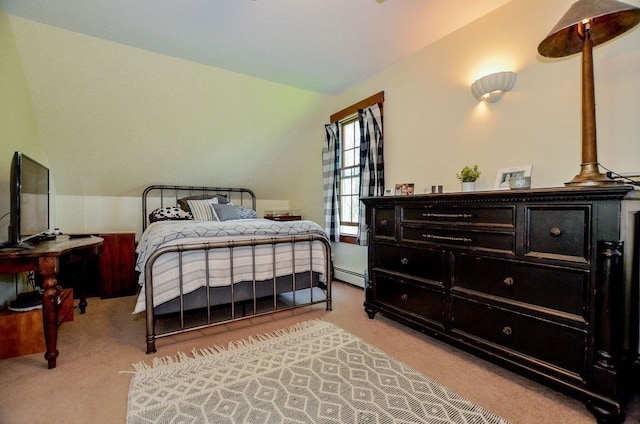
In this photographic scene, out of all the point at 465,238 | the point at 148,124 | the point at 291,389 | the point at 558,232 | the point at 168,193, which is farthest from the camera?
the point at 168,193

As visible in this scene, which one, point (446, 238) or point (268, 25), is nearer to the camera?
point (446, 238)

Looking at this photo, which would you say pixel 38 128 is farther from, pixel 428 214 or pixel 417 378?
pixel 417 378

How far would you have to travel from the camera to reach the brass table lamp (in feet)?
4.75

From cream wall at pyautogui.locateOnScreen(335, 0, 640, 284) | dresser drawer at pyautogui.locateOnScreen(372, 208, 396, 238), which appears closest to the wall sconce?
cream wall at pyautogui.locateOnScreen(335, 0, 640, 284)

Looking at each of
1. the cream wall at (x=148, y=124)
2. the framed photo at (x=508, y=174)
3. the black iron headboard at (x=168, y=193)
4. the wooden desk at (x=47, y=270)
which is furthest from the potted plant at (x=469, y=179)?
the black iron headboard at (x=168, y=193)

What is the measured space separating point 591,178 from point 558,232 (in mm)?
327

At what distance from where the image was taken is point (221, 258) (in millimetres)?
2354

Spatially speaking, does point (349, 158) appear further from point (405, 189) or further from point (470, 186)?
point (470, 186)

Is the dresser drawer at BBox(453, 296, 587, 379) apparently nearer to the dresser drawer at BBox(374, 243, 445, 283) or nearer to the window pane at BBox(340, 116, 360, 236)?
the dresser drawer at BBox(374, 243, 445, 283)

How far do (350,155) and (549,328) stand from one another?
2987mm

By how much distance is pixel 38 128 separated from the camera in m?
3.06

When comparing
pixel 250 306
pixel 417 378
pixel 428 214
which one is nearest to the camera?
pixel 417 378

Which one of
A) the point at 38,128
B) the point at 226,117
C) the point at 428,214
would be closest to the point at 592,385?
the point at 428,214

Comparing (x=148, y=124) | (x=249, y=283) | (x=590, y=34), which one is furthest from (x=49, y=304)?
(x=590, y=34)
